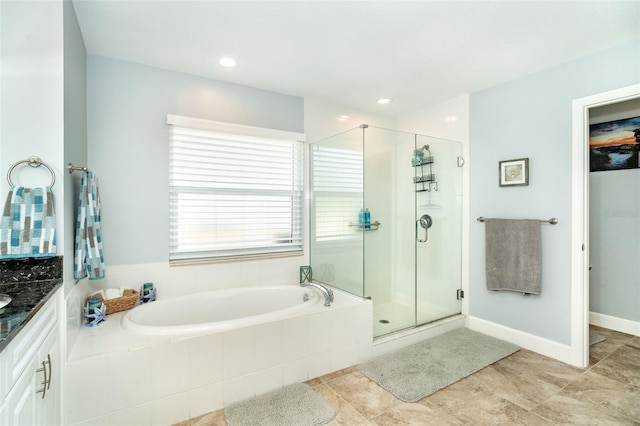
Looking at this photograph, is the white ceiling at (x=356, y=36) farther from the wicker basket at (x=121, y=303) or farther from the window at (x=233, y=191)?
the wicker basket at (x=121, y=303)

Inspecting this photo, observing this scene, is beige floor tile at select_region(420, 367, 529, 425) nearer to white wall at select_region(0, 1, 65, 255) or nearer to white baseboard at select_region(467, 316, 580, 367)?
white baseboard at select_region(467, 316, 580, 367)

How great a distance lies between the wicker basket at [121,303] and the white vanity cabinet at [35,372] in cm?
62

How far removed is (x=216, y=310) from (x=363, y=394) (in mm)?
1344

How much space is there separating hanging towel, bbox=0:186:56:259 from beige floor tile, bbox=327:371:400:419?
1886mm

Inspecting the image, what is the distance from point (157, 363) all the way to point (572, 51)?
3.46m

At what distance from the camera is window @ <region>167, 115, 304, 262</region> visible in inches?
104

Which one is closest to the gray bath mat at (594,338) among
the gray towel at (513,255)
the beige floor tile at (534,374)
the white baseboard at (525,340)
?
the white baseboard at (525,340)

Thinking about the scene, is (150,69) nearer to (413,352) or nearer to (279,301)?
(279,301)

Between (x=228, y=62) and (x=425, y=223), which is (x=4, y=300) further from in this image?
(x=425, y=223)

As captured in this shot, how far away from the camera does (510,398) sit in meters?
2.01

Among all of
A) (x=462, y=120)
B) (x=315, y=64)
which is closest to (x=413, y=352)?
(x=462, y=120)

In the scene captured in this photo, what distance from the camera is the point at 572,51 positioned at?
2.27 meters

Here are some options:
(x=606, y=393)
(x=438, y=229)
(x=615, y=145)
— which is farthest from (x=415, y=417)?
(x=615, y=145)

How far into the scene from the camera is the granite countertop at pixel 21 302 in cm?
97
